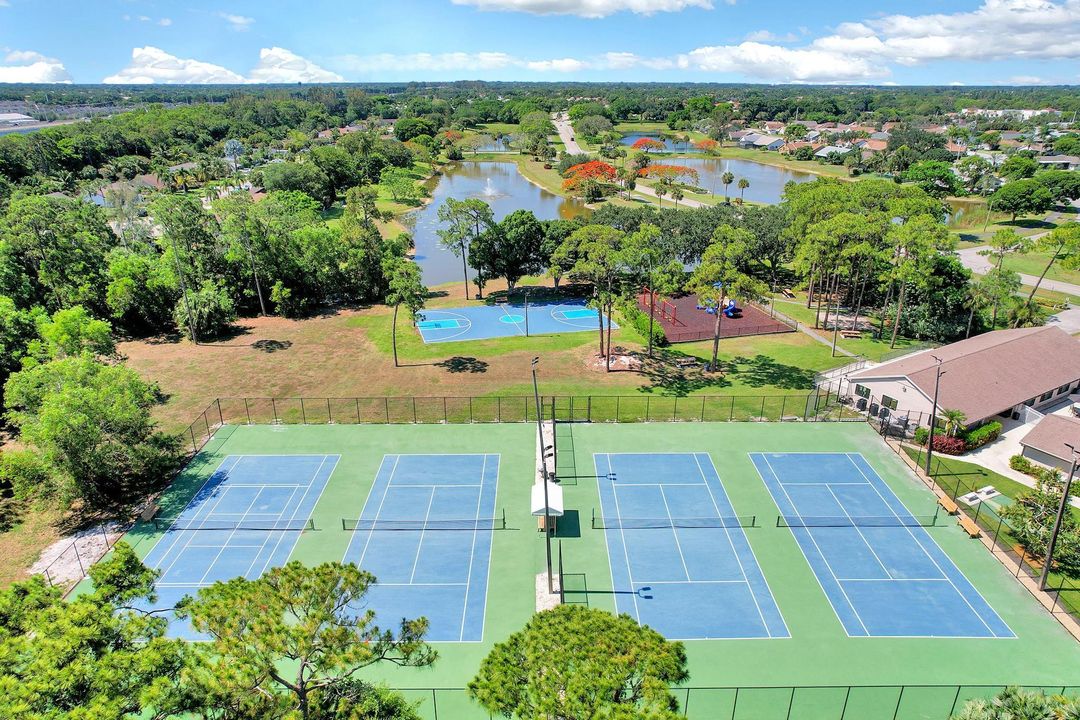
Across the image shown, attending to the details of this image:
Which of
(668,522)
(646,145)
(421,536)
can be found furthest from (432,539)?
(646,145)

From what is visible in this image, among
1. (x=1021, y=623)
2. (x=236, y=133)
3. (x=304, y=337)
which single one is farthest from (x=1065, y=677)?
(x=236, y=133)

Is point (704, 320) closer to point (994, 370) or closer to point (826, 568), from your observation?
point (994, 370)

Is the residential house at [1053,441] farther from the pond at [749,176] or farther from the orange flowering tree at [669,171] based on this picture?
the pond at [749,176]

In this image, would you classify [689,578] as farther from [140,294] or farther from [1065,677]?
[140,294]

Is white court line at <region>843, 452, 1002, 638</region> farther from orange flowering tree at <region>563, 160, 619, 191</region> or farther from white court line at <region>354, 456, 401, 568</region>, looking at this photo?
orange flowering tree at <region>563, 160, 619, 191</region>

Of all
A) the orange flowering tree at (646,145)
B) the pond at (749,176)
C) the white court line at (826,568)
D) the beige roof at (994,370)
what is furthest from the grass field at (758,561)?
the orange flowering tree at (646,145)

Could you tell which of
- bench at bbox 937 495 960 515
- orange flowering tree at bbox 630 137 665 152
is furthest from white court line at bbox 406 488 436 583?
orange flowering tree at bbox 630 137 665 152
